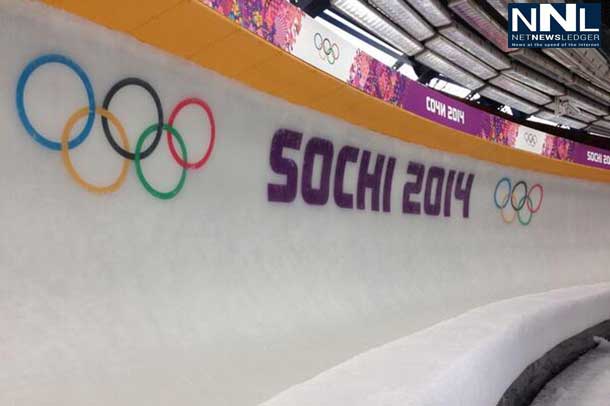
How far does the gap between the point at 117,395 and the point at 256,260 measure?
41.1 inches

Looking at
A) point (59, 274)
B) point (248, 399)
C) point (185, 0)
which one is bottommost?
point (248, 399)

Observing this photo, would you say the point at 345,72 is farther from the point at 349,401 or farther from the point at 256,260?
the point at 349,401

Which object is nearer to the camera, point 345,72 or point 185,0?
point 185,0

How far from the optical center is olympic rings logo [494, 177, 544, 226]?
5.32 m

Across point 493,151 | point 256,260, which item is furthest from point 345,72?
point 493,151

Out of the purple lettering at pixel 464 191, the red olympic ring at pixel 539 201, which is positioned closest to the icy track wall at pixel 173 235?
the purple lettering at pixel 464 191

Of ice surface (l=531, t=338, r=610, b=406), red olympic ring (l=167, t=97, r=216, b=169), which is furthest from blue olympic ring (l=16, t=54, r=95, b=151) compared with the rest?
ice surface (l=531, t=338, r=610, b=406)

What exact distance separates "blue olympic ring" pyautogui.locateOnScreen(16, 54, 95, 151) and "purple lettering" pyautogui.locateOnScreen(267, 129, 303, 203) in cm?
106

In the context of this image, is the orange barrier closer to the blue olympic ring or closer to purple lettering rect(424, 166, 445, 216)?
the blue olympic ring

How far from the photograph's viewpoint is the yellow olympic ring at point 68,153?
169cm

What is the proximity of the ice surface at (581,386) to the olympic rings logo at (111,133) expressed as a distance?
245 centimetres

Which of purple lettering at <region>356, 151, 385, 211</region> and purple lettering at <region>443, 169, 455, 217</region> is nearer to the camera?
purple lettering at <region>356, 151, 385, 211</region>

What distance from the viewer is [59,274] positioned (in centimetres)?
162

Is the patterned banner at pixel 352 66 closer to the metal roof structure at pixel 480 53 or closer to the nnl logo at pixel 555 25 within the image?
the nnl logo at pixel 555 25
